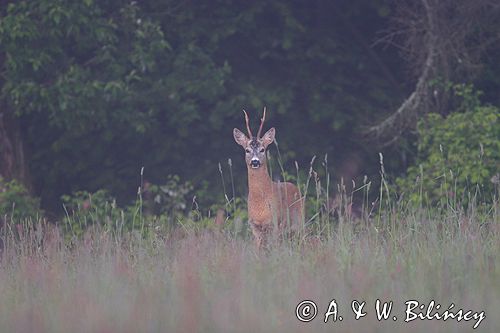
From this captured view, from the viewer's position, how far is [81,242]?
8.18 meters

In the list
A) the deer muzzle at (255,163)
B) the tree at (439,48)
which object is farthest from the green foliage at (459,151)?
the deer muzzle at (255,163)

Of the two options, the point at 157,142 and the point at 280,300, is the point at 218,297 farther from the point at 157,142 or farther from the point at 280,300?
the point at 157,142

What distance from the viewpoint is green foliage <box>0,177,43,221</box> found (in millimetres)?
12492

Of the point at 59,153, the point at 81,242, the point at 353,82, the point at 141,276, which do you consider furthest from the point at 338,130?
the point at 141,276

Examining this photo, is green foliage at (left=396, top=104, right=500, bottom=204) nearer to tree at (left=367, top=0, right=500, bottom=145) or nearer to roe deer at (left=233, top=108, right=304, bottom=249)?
tree at (left=367, top=0, right=500, bottom=145)

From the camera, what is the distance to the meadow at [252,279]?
5.96 m

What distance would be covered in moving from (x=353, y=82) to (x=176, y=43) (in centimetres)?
248

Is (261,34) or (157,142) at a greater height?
(261,34)

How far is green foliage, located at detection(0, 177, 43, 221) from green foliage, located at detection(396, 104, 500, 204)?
4263 mm

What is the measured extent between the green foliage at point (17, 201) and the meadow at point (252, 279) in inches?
183

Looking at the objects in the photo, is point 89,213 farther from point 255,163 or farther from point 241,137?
point 255,163

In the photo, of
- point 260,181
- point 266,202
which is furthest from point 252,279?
point 260,181

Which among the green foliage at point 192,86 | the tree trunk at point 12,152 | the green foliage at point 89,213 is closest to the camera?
the green foliage at point 89,213

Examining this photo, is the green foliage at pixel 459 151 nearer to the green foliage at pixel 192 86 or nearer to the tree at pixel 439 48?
the tree at pixel 439 48
